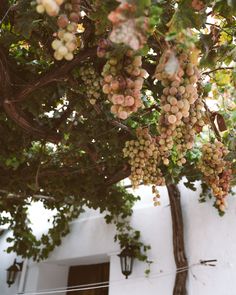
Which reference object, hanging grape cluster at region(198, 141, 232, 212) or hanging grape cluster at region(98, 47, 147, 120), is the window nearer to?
hanging grape cluster at region(198, 141, 232, 212)

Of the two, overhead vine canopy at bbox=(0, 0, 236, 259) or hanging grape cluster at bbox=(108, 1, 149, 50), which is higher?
overhead vine canopy at bbox=(0, 0, 236, 259)

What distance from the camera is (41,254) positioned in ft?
17.1

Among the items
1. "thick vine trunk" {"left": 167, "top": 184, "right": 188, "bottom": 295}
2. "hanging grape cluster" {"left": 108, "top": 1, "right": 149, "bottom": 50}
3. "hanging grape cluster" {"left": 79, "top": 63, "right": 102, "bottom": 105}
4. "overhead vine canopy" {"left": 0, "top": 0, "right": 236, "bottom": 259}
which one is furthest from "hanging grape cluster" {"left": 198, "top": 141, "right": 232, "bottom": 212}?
"thick vine trunk" {"left": 167, "top": 184, "right": 188, "bottom": 295}

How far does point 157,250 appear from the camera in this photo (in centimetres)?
427

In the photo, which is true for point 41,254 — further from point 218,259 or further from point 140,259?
point 218,259

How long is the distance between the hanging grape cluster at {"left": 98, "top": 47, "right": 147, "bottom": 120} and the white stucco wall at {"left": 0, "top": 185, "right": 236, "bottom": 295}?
9.27ft

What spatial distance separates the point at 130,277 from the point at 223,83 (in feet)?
8.27

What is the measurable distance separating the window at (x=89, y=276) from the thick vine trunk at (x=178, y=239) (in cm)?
155

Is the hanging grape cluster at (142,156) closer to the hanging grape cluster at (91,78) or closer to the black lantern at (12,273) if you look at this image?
the hanging grape cluster at (91,78)

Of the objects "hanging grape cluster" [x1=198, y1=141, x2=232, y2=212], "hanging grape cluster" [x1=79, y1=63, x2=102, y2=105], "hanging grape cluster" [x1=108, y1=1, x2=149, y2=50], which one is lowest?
"hanging grape cluster" [x1=108, y1=1, x2=149, y2=50]

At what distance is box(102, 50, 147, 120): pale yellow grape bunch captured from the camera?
1.26m

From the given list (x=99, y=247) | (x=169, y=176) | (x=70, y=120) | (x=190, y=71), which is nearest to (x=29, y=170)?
(x=70, y=120)

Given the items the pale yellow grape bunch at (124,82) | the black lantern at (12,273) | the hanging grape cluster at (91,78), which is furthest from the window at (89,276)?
the pale yellow grape bunch at (124,82)

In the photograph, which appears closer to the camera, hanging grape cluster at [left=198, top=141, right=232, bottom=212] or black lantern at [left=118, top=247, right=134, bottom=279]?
hanging grape cluster at [left=198, top=141, right=232, bottom=212]
